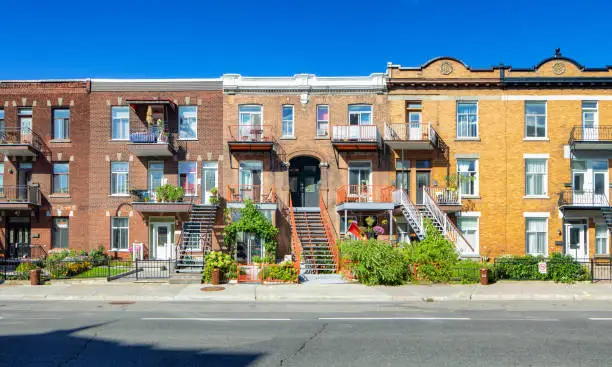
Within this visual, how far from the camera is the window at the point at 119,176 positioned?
2755cm

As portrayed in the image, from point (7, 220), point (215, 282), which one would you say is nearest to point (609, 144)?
point (215, 282)

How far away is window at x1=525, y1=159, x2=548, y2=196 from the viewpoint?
26875mm

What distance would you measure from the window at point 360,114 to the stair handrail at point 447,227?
4981mm

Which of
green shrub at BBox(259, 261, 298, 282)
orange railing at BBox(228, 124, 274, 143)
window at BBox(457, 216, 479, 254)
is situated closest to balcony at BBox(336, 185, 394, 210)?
window at BBox(457, 216, 479, 254)

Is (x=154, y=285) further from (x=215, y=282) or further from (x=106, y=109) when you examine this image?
(x=106, y=109)

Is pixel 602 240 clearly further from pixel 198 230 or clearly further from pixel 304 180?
pixel 198 230

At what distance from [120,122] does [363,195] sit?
13.9 m

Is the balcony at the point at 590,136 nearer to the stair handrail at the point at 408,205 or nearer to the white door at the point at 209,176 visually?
the stair handrail at the point at 408,205

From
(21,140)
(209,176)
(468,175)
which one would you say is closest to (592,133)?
(468,175)

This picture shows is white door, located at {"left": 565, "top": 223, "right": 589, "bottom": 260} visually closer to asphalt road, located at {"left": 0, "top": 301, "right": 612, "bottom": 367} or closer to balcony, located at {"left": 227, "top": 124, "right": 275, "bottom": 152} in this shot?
asphalt road, located at {"left": 0, "top": 301, "right": 612, "bottom": 367}

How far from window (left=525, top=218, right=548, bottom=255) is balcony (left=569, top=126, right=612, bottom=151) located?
426 cm

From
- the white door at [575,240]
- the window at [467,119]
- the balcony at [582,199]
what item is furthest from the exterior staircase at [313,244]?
the white door at [575,240]

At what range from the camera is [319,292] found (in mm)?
17844

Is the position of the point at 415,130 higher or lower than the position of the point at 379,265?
higher
